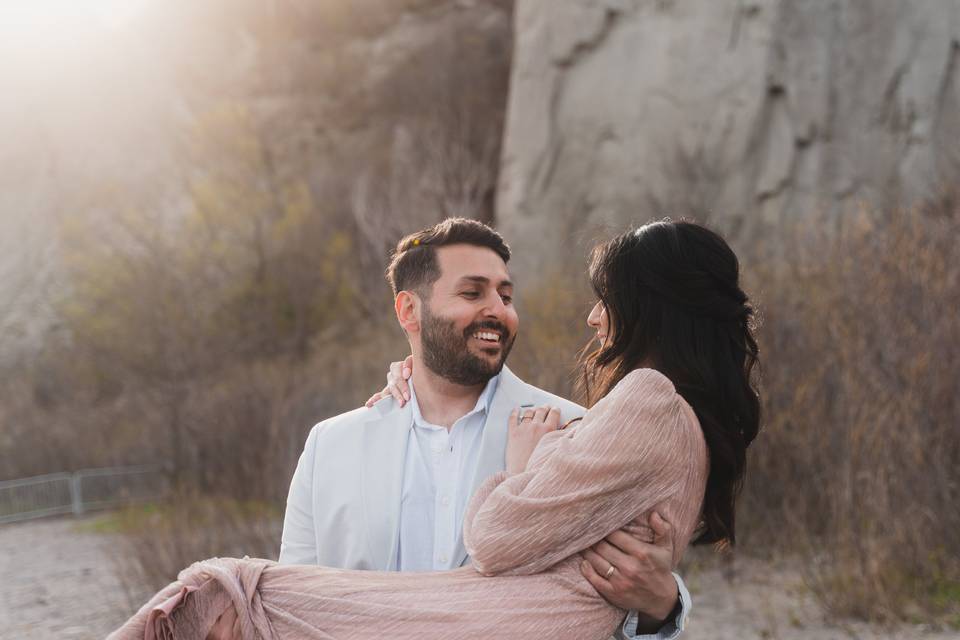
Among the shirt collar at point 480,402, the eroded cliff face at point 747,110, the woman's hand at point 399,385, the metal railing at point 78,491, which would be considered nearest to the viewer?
the shirt collar at point 480,402

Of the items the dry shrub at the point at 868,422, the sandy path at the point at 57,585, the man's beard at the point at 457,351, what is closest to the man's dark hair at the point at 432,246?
the man's beard at the point at 457,351

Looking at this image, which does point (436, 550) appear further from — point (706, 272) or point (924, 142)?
point (924, 142)

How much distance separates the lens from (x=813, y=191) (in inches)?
616

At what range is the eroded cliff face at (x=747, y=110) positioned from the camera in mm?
15359

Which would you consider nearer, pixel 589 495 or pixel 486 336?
pixel 589 495

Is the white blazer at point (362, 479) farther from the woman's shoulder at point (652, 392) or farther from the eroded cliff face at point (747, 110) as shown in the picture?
the eroded cliff face at point (747, 110)

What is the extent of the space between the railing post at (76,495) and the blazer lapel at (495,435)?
449 inches

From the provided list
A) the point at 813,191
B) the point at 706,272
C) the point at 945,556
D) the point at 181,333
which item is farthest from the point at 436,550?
the point at 813,191

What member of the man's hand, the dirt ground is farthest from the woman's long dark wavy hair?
the dirt ground

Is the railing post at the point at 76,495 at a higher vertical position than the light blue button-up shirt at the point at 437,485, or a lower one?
lower

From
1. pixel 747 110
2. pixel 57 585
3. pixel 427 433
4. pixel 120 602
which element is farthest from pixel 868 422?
pixel 747 110

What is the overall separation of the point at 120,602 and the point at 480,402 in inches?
241

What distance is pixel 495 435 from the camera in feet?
9.28

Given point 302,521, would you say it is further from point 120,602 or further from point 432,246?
point 120,602
